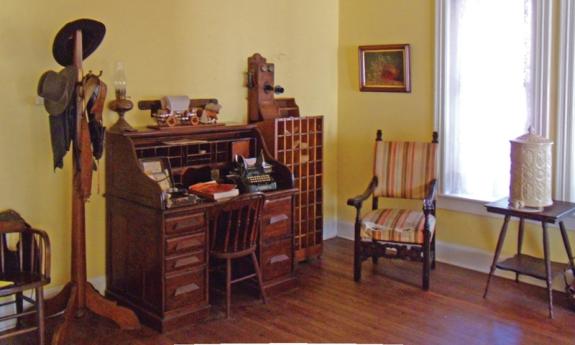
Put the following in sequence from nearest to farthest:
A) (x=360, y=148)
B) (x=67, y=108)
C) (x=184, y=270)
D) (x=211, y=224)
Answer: (x=67, y=108) → (x=184, y=270) → (x=211, y=224) → (x=360, y=148)

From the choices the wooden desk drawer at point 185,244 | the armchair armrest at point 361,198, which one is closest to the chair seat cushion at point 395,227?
the armchair armrest at point 361,198

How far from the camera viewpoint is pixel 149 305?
3838 millimetres

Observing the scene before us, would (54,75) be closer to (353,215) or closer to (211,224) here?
(211,224)

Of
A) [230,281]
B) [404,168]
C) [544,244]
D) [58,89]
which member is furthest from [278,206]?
[544,244]

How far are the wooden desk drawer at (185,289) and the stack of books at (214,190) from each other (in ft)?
1.47

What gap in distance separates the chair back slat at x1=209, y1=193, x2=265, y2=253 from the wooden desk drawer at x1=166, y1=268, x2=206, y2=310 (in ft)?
0.66

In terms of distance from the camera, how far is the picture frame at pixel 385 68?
512 cm

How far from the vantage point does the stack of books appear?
12.9ft

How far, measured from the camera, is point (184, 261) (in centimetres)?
380

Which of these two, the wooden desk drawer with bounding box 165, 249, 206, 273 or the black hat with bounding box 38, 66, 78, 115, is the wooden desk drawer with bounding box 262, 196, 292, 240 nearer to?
the wooden desk drawer with bounding box 165, 249, 206, 273

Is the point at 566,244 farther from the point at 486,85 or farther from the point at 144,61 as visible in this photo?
the point at 144,61

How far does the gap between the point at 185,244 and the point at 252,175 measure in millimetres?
720

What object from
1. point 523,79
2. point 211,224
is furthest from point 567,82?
point 211,224

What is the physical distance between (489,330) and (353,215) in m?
2.09
